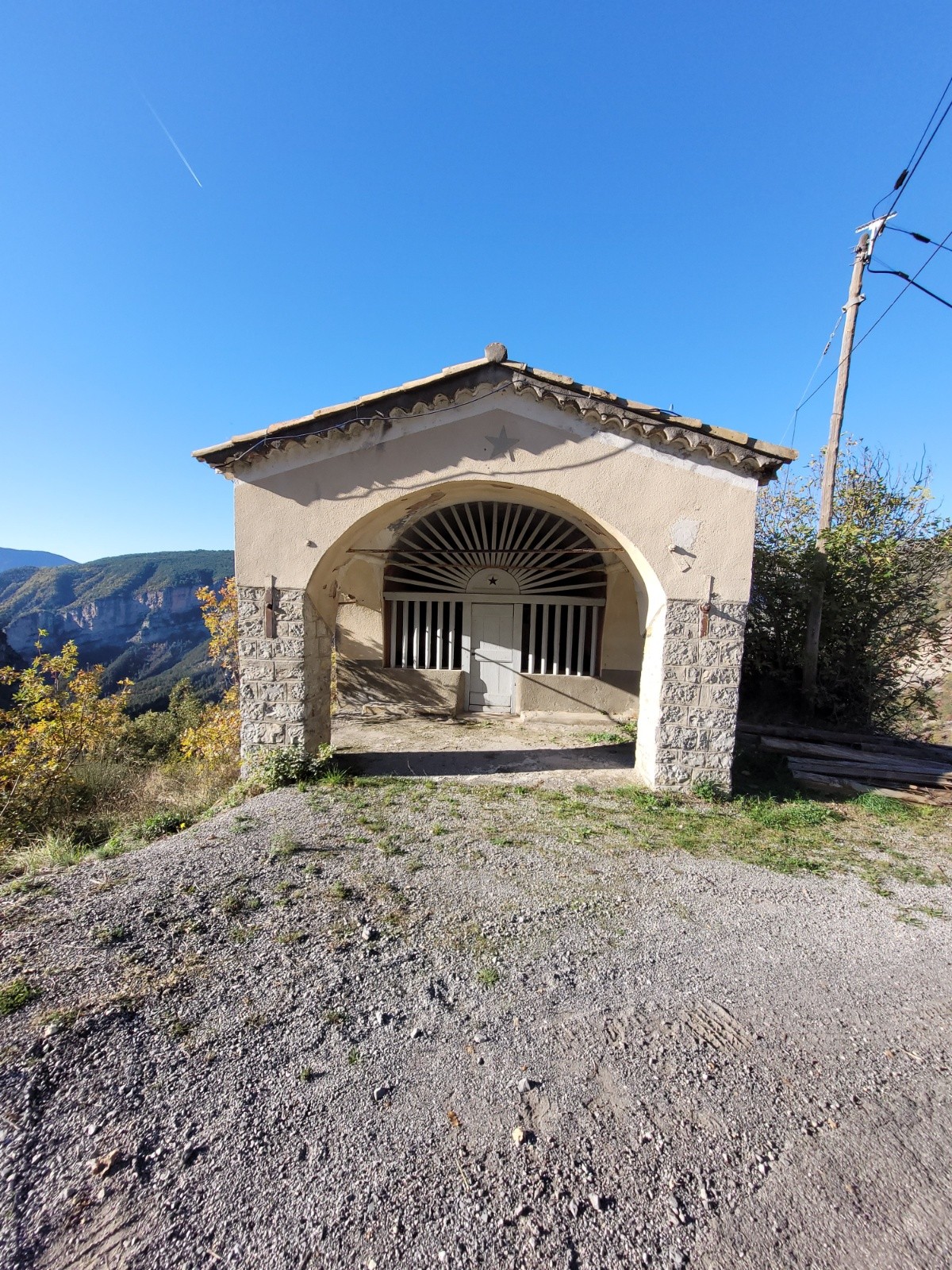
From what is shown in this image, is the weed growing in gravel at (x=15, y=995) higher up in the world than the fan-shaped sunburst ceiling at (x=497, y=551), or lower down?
lower down

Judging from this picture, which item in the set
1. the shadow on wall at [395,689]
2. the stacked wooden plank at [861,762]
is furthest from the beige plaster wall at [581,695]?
the stacked wooden plank at [861,762]

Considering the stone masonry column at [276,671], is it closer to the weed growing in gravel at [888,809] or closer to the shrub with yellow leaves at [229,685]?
the shrub with yellow leaves at [229,685]

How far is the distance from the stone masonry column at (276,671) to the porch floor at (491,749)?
3.98 ft

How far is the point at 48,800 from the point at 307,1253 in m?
9.27

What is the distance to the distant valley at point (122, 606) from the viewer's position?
7794 cm

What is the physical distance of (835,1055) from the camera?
2.56 m

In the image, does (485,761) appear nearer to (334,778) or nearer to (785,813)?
(334,778)

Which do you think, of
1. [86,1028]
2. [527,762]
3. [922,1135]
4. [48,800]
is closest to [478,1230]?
[922,1135]

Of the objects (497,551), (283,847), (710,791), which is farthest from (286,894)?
(497,551)

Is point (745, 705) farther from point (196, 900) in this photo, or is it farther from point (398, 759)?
point (196, 900)

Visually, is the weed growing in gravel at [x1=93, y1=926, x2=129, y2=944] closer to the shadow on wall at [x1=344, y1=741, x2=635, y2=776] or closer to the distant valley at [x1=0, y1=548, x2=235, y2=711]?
the shadow on wall at [x1=344, y1=741, x2=635, y2=776]

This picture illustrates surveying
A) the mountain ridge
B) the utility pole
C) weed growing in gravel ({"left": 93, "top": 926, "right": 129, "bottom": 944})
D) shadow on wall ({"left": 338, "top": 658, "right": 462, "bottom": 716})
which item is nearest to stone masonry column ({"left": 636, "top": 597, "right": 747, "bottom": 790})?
the utility pole

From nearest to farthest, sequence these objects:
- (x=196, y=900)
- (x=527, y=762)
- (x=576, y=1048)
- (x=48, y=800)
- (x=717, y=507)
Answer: (x=576, y=1048) → (x=196, y=900) → (x=717, y=507) → (x=527, y=762) → (x=48, y=800)

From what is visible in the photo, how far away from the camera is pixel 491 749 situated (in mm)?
8219
